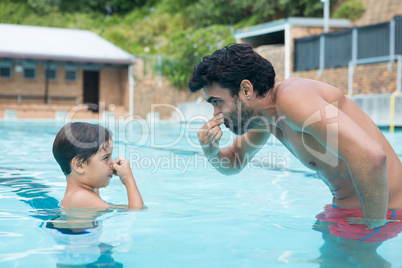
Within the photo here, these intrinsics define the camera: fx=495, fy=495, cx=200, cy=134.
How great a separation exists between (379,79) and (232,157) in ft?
45.5

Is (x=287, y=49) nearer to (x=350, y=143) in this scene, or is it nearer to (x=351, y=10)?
(x=351, y=10)

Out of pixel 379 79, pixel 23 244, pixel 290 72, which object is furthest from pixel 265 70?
pixel 290 72

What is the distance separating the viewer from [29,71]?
2658cm

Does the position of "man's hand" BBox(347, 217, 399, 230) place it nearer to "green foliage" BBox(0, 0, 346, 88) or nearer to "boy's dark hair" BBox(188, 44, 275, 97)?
"boy's dark hair" BBox(188, 44, 275, 97)

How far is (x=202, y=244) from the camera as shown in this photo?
257 centimetres

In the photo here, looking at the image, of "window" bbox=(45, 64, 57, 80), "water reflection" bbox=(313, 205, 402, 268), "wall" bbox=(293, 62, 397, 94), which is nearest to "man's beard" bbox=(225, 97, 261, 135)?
"water reflection" bbox=(313, 205, 402, 268)

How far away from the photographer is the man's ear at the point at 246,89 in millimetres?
2613

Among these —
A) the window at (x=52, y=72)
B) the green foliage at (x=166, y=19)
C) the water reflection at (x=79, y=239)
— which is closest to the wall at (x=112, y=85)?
the green foliage at (x=166, y=19)

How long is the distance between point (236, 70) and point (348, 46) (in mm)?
15877

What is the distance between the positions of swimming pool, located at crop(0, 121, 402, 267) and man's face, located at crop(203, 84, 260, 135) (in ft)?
2.06

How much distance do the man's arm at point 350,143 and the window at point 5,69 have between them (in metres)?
26.0

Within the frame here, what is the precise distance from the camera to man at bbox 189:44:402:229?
→ 7.27 ft

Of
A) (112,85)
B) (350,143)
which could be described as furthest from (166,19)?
(350,143)

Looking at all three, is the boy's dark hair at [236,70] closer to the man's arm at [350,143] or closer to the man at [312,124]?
the man at [312,124]
